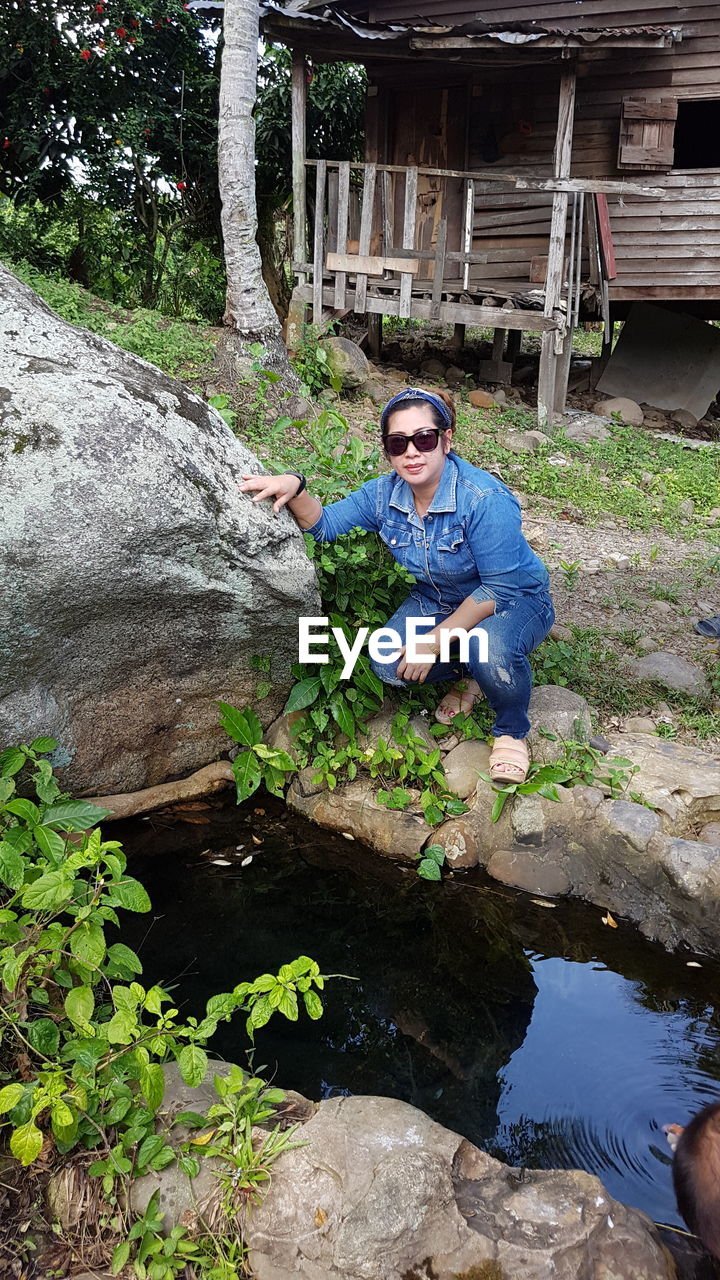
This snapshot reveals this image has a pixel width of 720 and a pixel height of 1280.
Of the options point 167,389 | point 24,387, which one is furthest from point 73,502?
point 167,389

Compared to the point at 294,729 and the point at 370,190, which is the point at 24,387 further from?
the point at 370,190

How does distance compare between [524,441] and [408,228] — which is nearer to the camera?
[524,441]

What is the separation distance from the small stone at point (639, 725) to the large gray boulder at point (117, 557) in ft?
5.26

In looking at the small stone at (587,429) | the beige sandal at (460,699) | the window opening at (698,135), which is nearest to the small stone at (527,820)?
the beige sandal at (460,699)

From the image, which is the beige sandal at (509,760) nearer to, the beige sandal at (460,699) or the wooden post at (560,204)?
the beige sandal at (460,699)

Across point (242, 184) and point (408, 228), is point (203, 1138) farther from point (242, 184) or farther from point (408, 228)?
point (408, 228)

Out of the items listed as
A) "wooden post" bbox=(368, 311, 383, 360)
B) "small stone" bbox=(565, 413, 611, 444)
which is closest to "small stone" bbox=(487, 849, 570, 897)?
"small stone" bbox=(565, 413, 611, 444)

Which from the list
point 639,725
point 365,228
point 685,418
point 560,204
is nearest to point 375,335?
point 365,228

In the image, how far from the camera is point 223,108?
23.1ft

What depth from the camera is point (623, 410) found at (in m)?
10.8

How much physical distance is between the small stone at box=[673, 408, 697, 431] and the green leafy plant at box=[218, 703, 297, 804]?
8.75 meters

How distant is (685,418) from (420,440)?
9.02m

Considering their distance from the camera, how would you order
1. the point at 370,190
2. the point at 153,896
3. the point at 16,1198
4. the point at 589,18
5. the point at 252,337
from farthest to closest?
the point at 589,18 → the point at 370,190 → the point at 252,337 → the point at 153,896 → the point at 16,1198

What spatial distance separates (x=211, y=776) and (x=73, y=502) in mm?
1603
